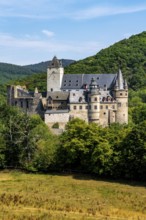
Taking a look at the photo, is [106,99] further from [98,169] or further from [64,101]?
[98,169]

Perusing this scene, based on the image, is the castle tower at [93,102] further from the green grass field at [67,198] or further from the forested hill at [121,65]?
the forested hill at [121,65]

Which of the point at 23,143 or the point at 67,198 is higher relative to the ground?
the point at 23,143

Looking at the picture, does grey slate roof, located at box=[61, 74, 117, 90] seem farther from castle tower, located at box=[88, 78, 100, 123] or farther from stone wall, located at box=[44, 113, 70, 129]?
stone wall, located at box=[44, 113, 70, 129]

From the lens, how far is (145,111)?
10288 cm

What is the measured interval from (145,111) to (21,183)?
5183cm

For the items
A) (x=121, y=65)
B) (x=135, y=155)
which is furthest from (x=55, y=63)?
(x=121, y=65)

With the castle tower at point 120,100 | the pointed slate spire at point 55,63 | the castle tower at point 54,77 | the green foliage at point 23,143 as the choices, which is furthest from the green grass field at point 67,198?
the pointed slate spire at point 55,63

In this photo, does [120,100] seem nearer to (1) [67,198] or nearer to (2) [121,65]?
(1) [67,198]

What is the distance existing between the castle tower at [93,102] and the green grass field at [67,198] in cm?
2937

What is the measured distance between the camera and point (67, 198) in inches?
1959

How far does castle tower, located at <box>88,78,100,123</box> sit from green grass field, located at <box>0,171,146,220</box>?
29.4 m

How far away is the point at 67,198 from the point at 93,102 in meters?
42.7

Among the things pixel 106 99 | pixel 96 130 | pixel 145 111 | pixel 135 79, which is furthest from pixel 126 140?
pixel 135 79

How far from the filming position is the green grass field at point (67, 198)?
1688 inches
